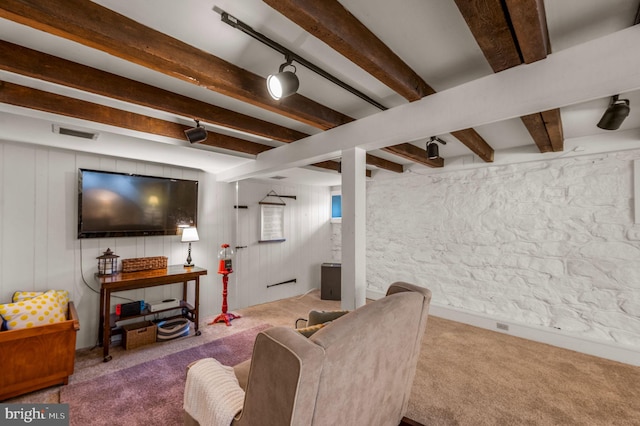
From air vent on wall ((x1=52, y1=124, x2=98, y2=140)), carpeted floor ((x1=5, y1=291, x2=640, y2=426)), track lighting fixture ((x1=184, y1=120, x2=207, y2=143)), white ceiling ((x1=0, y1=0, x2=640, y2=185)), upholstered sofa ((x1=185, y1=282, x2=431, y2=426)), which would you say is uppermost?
white ceiling ((x1=0, y1=0, x2=640, y2=185))

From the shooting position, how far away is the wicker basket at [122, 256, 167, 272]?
3.15 metres

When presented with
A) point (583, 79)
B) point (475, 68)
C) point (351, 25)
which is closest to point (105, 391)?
point (351, 25)

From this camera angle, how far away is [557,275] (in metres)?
3.14

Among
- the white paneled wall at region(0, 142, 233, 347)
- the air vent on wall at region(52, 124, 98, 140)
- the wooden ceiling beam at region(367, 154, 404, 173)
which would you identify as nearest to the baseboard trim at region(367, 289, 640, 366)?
the wooden ceiling beam at region(367, 154, 404, 173)

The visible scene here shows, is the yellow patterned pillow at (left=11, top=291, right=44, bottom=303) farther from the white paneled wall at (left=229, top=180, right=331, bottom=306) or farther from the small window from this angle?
the small window

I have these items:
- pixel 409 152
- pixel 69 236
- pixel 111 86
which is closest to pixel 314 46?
pixel 111 86

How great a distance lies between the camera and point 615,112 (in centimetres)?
179

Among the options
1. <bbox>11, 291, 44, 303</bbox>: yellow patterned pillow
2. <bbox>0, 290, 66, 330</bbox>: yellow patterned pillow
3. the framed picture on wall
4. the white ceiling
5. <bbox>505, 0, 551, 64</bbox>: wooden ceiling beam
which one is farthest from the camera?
the framed picture on wall

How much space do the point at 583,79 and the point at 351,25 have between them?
1.11 meters

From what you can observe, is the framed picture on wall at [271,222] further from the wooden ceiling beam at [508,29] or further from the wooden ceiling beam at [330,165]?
the wooden ceiling beam at [508,29]

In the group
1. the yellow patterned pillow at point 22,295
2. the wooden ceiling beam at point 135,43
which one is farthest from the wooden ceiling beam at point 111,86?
the yellow patterned pillow at point 22,295

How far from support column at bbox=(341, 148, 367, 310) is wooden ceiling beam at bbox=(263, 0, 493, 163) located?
0.68 meters

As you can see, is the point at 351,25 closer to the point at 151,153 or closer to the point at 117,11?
the point at 117,11

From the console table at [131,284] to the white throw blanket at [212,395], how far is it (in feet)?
5.99
